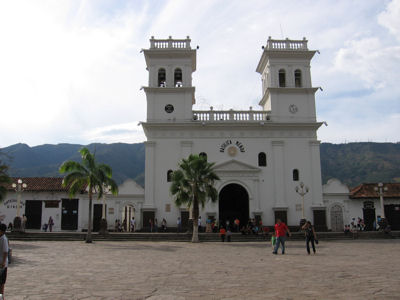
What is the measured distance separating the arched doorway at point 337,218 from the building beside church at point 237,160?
77 millimetres

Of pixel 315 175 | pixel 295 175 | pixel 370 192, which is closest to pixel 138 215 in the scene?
pixel 295 175

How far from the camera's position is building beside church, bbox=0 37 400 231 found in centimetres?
2889

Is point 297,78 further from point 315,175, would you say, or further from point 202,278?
point 202,278

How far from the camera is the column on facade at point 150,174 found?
1128 inches

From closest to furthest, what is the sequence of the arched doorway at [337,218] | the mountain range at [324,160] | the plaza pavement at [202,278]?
the plaza pavement at [202,278] → the arched doorway at [337,218] → the mountain range at [324,160]

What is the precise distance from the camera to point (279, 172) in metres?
29.4

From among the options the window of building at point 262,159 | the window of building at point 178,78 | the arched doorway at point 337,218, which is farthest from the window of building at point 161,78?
the arched doorway at point 337,218

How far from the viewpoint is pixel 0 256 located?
6.56 metres

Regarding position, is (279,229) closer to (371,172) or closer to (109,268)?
(109,268)

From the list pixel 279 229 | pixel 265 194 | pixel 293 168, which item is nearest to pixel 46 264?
pixel 279 229

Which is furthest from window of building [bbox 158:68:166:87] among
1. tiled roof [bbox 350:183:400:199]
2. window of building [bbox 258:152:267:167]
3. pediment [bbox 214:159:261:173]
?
tiled roof [bbox 350:183:400:199]

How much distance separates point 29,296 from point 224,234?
1659cm

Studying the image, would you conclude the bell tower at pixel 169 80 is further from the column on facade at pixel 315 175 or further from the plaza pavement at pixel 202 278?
the plaza pavement at pixel 202 278

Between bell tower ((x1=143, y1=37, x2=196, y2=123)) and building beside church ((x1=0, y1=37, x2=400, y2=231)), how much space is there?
0.08 m
